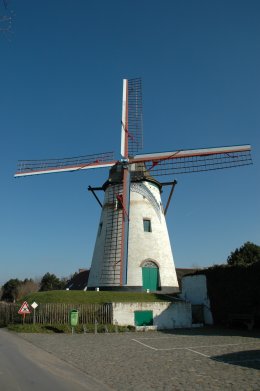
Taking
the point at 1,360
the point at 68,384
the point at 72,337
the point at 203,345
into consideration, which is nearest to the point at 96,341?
the point at 72,337

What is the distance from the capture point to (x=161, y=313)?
75.4 feet

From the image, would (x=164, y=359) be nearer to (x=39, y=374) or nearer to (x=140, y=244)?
(x=39, y=374)

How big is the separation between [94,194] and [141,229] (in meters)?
5.19

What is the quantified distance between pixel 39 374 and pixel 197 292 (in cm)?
1792

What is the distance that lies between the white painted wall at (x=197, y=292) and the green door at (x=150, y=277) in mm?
1915

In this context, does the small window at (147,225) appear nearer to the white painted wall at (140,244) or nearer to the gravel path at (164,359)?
the white painted wall at (140,244)

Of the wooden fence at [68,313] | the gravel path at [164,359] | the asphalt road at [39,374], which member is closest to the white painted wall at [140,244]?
the wooden fence at [68,313]

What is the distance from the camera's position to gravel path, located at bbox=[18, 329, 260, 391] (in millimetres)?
8781

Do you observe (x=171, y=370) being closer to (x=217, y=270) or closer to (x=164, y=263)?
(x=217, y=270)

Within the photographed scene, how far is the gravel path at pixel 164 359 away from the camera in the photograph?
8781 millimetres

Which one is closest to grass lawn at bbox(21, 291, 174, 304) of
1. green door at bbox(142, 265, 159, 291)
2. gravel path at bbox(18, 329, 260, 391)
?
green door at bbox(142, 265, 159, 291)

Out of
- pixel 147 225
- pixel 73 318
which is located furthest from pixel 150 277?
pixel 73 318

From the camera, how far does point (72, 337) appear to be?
17938 millimetres

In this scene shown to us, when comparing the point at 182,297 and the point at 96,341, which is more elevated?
the point at 182,297
